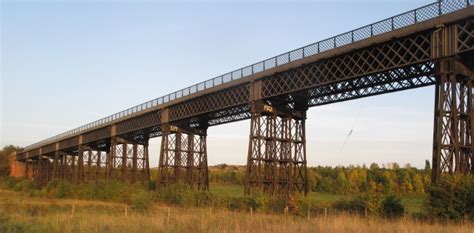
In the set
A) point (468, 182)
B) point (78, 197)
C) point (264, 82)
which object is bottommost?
point (78, 197)

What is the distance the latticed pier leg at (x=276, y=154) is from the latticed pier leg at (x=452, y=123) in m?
13.2

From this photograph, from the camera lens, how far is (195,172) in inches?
1721

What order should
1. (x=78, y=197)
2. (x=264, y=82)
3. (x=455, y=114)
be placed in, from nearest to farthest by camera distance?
(x=455, y=114) → (x=264, y=82) → (x=78, y=197)

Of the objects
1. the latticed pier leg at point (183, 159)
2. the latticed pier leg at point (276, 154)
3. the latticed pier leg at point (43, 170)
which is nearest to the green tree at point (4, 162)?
the latticed pier leg at point (43, 170)

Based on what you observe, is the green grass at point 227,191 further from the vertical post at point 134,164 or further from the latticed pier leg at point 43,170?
the latticed pier leg at point 43,170

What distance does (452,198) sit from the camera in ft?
54.1

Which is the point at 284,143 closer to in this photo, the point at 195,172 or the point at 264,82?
the point at 264,82

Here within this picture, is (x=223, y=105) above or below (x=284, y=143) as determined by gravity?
above

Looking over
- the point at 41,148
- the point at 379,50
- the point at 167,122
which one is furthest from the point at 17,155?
the point at 379,50

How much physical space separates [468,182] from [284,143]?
16757mm

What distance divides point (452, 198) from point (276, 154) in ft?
52.3

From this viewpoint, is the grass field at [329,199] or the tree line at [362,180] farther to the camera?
the tree line at [362,180]

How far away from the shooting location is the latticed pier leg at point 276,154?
30875 millimetres

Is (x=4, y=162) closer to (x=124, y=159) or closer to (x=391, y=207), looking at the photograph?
(x=124, y=159)
